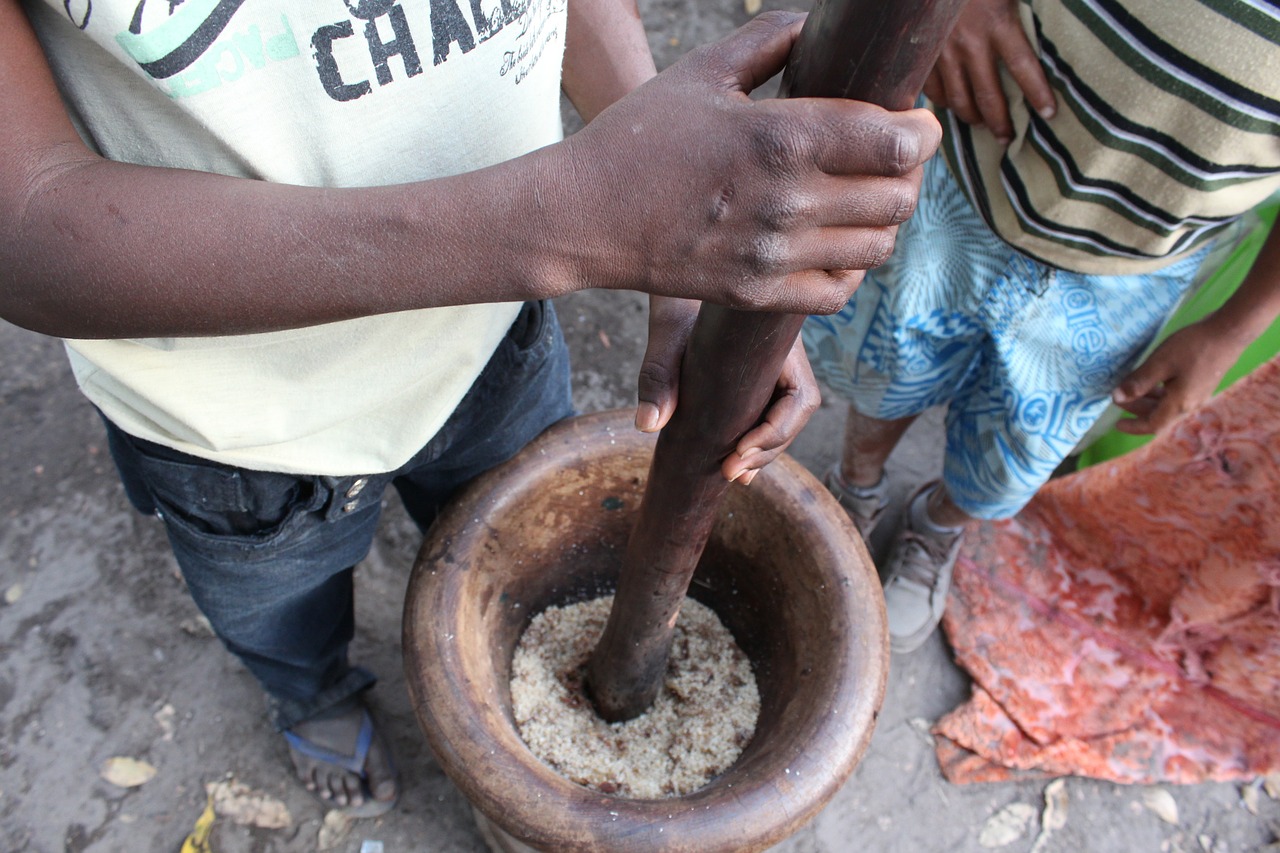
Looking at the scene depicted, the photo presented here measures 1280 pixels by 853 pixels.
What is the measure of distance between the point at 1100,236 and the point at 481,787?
4.11 feet

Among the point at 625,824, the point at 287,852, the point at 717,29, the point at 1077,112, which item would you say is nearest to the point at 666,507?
the point at 625,824

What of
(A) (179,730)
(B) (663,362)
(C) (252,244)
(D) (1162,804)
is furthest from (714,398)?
(D) (1162,804)

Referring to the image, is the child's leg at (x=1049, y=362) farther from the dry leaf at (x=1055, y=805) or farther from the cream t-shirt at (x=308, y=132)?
the cream t-shirt at (x=308, y=132)

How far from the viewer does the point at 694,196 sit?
2.10 feet

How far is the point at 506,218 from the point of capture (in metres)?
0.69

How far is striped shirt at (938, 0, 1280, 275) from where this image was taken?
1.12 meters

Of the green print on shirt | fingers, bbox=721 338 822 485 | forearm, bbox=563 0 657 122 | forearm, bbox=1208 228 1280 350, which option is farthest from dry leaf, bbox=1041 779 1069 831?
the green print on shirt

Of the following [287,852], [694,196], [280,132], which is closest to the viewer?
[694,196]

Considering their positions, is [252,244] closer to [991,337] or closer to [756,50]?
[756,50]

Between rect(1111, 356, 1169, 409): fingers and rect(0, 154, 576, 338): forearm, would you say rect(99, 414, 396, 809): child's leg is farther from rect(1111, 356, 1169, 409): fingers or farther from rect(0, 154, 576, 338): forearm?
rect(1111, 356, 1169, 409): fingers

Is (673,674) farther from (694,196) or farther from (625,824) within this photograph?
(694,196)

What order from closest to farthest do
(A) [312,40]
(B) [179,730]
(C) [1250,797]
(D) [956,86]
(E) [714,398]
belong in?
(A) [312,40]
(E) [714,398]
(D) [956,86]
(B) [179,730]
(C) [1250,797]

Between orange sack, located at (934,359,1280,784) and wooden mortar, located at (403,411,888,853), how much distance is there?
0.96m

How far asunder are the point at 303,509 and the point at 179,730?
46.0 inches
